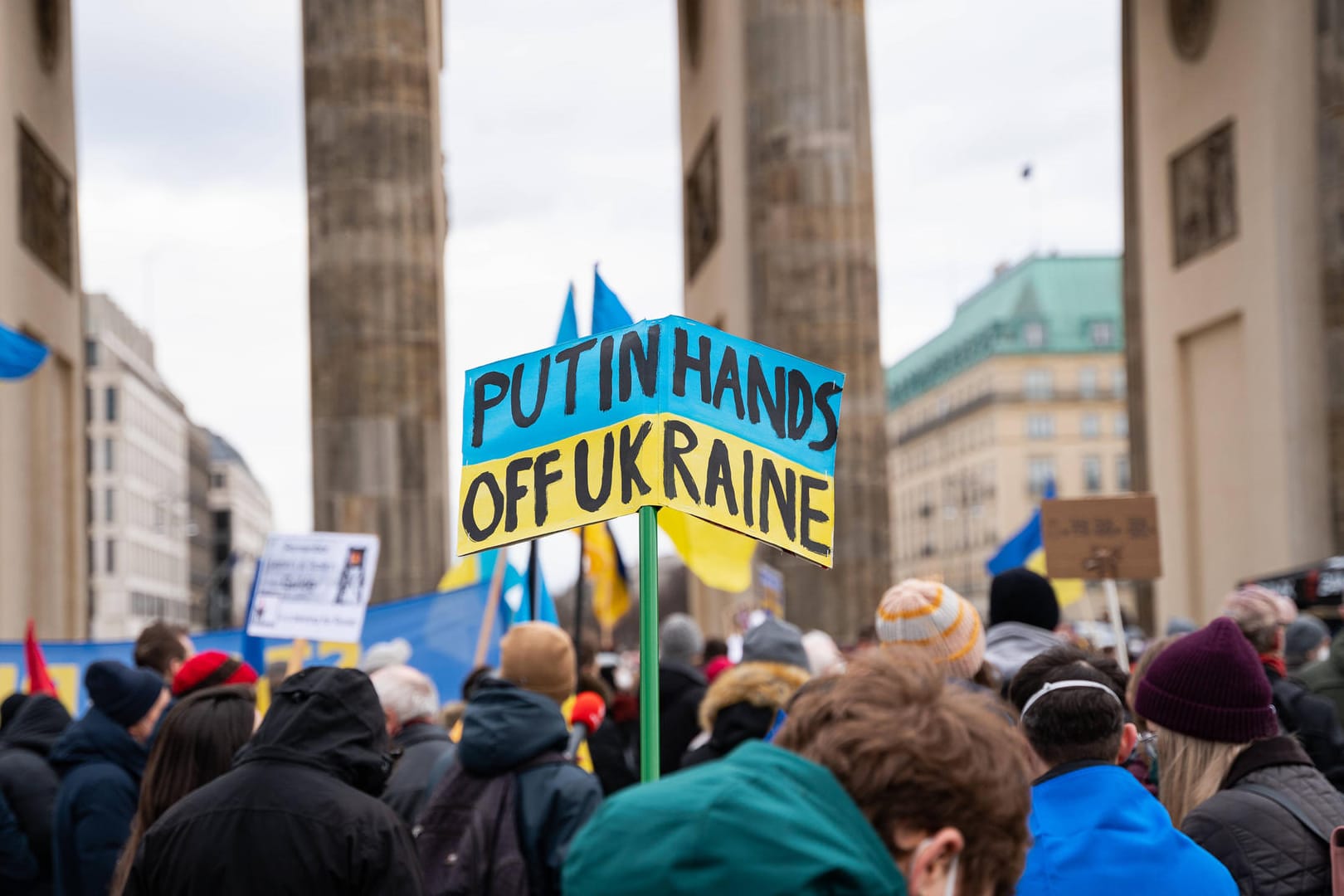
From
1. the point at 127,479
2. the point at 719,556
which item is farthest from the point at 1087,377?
the point at 719,556

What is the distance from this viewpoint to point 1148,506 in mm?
8992

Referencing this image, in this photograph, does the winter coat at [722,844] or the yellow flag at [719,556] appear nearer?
the winter coat at [722,844]

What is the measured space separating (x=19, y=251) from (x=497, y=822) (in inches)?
687

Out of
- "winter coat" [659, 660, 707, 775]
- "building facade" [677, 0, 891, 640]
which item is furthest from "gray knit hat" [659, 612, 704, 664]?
"building facade" [677, 0, 891, 640]

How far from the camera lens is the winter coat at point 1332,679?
25.5ft

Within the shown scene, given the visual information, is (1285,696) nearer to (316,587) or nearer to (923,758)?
(923,758)

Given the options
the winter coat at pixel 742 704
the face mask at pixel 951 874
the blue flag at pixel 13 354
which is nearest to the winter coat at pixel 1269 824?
the face mask at pixel 951 874

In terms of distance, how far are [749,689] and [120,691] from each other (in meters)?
2.17

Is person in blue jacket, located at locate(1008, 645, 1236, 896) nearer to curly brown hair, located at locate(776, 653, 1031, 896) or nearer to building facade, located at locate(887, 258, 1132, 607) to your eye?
curly brown hair, located at locate(776, 653, 1031, 896)

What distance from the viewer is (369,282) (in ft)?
65.6

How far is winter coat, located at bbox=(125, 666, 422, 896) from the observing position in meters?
3.67

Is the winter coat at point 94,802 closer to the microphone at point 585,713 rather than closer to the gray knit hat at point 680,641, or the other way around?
A: the microphone at point 585,713

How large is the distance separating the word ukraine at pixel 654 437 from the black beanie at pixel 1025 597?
2357 mm

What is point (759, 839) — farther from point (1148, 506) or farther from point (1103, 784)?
point (1148, 506)
